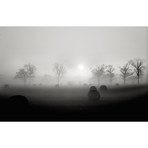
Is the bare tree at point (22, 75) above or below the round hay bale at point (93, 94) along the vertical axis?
above

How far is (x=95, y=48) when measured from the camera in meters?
5.94

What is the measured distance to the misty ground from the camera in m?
5.71

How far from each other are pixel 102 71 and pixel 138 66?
1.04 m

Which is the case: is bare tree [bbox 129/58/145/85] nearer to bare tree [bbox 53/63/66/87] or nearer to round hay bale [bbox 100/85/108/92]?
round hay bale [bbox 100/85/108/92]

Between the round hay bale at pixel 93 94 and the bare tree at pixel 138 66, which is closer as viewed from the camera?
the round hay bale at pixel 93 94

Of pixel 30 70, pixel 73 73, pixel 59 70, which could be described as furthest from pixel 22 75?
pixel 73 73

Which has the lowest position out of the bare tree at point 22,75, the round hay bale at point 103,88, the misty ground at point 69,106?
the misty ground at point 69,106

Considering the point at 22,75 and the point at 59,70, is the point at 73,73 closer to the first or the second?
the point at 59,70

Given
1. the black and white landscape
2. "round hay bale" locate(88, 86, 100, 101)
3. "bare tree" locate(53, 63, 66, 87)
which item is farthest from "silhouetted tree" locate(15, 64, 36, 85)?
"round hay bale" locate(88, 86, 100, 101)

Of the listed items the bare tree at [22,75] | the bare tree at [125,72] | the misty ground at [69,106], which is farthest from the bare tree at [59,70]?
the bare tree at [125,72]

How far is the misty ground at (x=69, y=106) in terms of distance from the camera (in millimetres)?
5711

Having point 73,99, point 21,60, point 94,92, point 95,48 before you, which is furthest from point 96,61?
point 21,60

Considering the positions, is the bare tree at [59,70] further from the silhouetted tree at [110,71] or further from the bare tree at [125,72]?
the bare tree at [125,72]
